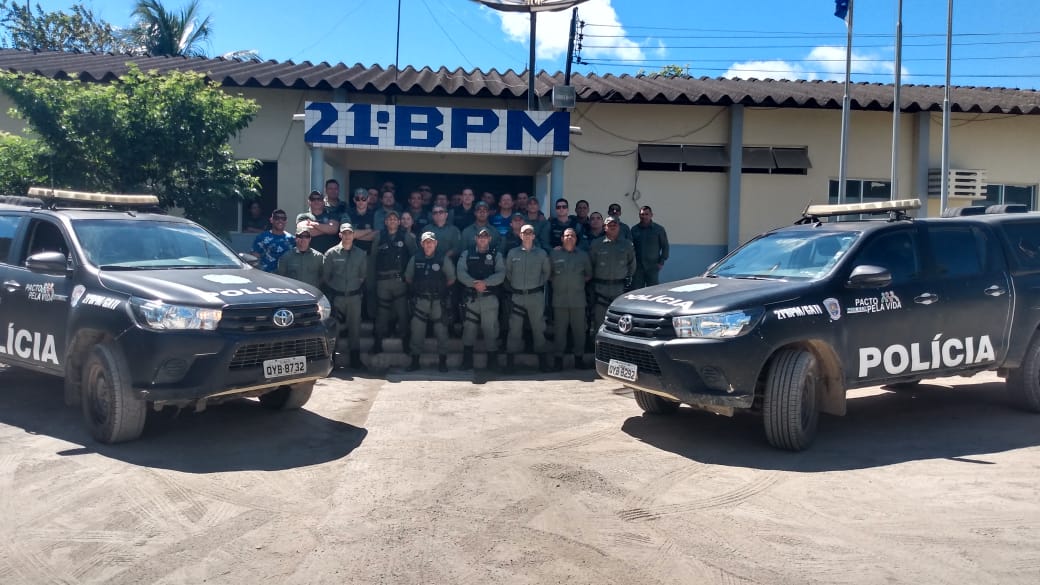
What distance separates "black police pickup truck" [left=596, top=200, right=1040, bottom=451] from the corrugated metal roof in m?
6.02

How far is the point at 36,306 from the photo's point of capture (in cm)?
649

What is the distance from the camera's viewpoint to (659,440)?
625 centimetres

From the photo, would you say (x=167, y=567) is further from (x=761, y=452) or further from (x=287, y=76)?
(x=287, y=76)

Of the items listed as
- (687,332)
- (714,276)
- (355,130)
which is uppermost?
(355,130)

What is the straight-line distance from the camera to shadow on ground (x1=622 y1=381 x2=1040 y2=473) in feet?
18.9

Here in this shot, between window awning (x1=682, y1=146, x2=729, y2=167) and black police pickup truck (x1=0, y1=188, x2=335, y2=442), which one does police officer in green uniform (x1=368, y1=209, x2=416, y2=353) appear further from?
window awning (x1=682, y1=146, x2=729, y2=167)

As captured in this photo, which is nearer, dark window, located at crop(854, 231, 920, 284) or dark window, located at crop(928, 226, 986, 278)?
dark window, located at crop(854, 231, 920, 284)

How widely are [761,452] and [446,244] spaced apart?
532 cm

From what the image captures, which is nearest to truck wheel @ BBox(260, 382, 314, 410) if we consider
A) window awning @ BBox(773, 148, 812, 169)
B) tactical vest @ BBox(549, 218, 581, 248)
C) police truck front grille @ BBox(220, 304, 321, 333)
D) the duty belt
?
police truck front grille @ BBox(220, 304, 321, 333)

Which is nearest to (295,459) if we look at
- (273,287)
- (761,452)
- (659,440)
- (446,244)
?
(273,287)

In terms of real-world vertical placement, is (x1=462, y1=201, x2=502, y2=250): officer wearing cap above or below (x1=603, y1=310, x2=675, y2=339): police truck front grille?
above

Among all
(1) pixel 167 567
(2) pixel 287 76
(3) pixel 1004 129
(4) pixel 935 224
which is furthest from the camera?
(3) pixel 1004 129

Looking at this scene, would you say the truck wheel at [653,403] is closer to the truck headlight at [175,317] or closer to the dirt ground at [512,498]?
the dirt ground at [512,498]

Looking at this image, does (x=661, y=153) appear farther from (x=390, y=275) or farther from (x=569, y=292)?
(x=390, y=275)
